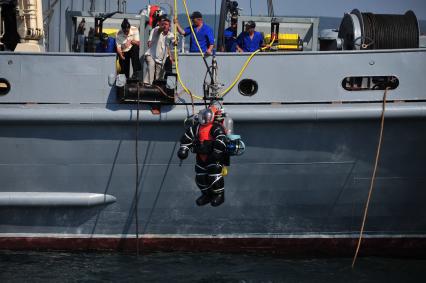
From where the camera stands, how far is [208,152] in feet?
29.1

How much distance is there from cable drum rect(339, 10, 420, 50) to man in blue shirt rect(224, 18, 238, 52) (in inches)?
70.4

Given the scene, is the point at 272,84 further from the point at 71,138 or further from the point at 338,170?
the point at 71,138

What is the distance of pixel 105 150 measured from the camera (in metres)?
9.70

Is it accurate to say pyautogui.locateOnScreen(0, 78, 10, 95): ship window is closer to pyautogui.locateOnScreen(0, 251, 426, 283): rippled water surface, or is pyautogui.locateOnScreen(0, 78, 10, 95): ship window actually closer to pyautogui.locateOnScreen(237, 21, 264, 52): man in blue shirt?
pyautogui.locateOnScreen(0, 251, 426, 283): rippled water surface

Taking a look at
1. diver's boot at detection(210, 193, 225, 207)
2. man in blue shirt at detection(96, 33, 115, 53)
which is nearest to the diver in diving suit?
diver's boot at detection(210, 193, 225, 207)


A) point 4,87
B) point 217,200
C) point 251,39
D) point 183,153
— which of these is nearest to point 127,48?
point 4,87

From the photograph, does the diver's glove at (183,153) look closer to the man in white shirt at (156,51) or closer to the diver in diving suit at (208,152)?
the diver in diving suit at (208,152)

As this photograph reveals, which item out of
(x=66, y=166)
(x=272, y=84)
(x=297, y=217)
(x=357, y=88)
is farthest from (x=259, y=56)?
(x=66, y=166)

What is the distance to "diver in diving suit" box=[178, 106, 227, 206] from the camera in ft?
29.0

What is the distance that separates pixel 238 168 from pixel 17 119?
2.66 m

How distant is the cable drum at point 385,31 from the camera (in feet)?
32.7

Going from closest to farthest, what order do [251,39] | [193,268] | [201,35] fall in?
[193,268] < [201,35] < [251,39]

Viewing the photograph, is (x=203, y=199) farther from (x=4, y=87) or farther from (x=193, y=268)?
(x=4, y=87)

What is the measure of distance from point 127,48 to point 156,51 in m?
0.52
